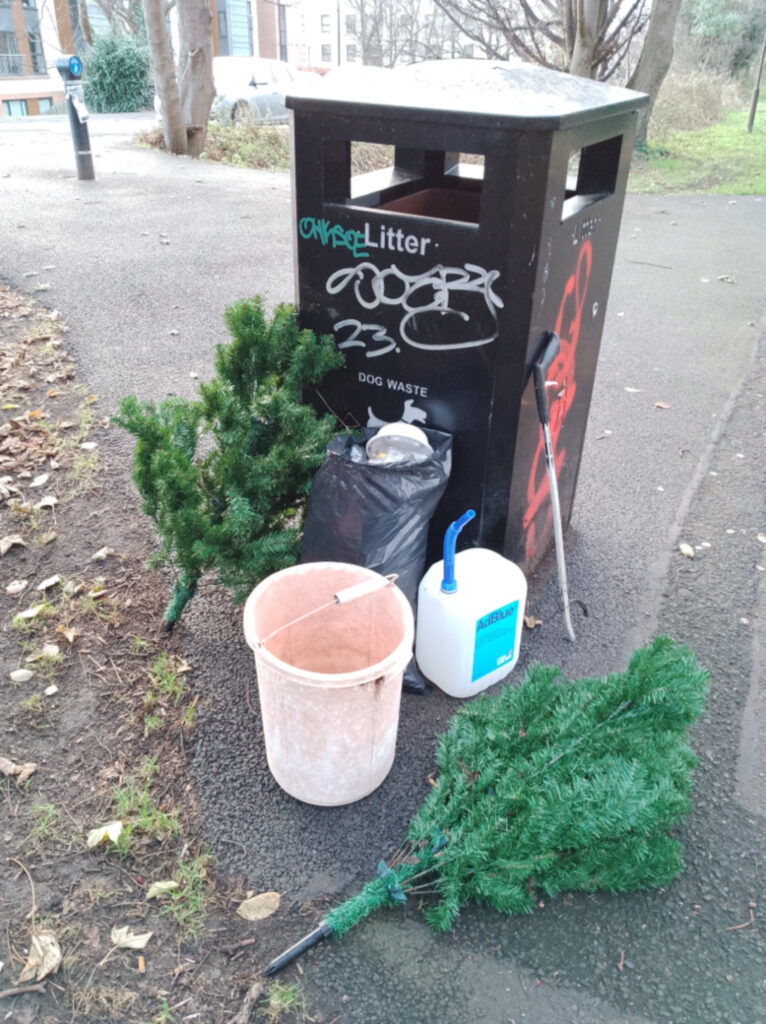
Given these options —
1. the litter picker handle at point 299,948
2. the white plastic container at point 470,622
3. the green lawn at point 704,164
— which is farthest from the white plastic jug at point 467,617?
the green lawn at point 704,164

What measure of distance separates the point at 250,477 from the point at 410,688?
87 cm

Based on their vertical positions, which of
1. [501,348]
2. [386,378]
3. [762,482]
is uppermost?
[501,348]

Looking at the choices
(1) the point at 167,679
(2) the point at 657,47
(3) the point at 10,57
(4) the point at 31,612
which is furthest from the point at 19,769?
(3) the point at 10,57

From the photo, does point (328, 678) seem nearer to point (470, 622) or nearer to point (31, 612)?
point (470, 622)

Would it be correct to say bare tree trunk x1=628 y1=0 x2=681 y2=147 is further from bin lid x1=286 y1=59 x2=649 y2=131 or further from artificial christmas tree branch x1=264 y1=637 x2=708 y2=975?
artificial christmas tree branch x1=264 y1=637 x2=708 y2=975

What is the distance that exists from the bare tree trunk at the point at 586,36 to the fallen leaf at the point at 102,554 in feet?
40.7

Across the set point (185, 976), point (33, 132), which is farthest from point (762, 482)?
point (33, 132)

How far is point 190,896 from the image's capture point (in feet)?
6.49

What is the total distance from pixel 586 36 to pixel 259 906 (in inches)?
567

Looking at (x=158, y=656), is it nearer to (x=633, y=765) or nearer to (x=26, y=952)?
(x=26, y=952)

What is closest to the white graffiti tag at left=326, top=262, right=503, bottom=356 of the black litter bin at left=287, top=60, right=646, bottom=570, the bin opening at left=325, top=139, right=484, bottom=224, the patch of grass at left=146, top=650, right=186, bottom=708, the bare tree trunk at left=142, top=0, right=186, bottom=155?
the black litter bin at left=287, top=60, right=646, bottom=570

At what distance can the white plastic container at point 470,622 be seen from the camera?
8.13ft

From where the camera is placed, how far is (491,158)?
86.8 inches

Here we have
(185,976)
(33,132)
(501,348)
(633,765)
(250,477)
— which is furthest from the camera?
(33,132)
